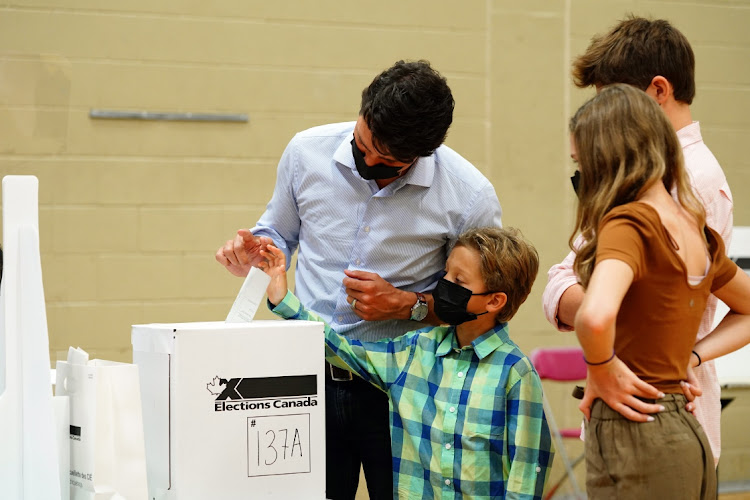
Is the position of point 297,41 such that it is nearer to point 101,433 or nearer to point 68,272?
point 68,272

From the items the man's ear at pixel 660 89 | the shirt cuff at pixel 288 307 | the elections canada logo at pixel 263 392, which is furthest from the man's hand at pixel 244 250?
the man's ear at pixel 660 89

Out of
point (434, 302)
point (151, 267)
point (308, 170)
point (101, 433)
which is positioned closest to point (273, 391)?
point (101, 433)

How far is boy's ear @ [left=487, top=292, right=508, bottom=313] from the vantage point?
1.92 m

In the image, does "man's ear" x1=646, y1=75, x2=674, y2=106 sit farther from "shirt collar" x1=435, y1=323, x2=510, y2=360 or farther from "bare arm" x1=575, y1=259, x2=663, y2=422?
"shirt collar" x1=435, y1=323, x2=510, y2=360

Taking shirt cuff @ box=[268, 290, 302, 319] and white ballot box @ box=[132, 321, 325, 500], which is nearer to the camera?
white ballot box @ box=[132, 321, 325, 500]

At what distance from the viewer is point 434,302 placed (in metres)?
1.91

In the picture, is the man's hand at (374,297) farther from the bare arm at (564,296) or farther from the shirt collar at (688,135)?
the shirt collar at (688,135)

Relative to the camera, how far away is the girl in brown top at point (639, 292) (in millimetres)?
1270

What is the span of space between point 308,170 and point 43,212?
1810mm

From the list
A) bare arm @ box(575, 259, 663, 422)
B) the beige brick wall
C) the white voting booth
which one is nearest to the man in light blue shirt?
the white voting booth

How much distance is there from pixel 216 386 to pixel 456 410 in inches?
23.1

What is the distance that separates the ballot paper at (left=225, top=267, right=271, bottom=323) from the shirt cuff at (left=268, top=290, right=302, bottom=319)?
13cm

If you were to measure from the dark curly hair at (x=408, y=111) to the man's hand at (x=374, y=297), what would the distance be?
0.28m

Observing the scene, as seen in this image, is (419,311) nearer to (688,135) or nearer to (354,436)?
(354,436)
